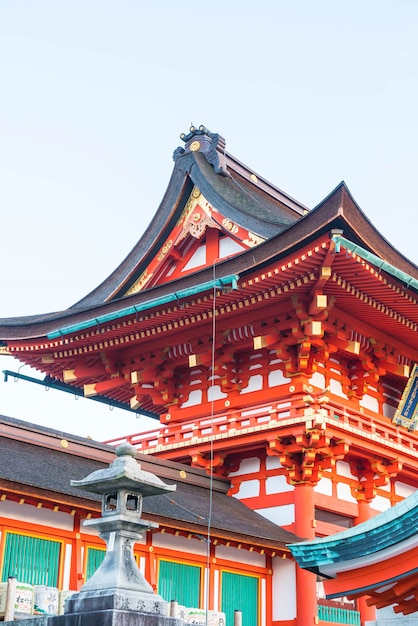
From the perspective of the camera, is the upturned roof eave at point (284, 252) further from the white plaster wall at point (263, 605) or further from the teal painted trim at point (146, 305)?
the white plaster wall at point (263, 605)

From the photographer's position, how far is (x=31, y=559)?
14000mm

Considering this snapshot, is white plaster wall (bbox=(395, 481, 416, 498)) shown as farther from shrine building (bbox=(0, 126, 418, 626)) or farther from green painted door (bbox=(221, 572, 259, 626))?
green painted door (bbox=(221, 572, 259, 626))

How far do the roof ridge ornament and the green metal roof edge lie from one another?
16688 millimetres

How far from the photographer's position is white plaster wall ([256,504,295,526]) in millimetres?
18234

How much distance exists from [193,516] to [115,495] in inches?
250

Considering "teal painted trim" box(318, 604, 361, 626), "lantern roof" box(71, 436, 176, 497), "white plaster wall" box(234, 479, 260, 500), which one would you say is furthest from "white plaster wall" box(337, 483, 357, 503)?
"lantern roof" box(71, 436, 176, 497)

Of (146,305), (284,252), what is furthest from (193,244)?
(284,252)

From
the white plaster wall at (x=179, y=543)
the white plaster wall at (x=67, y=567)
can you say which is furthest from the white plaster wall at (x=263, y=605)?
the white plaster wall at (x=67, y=567)

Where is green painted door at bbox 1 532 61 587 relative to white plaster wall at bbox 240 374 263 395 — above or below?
below

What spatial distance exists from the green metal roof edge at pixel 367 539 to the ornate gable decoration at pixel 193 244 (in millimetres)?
14311

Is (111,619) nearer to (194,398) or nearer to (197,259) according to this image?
(194,398)

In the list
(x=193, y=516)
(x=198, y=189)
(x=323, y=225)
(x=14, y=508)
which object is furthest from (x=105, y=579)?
(x=198, y=189)

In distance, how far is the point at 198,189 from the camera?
891 inches

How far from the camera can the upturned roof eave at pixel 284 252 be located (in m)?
16.7
